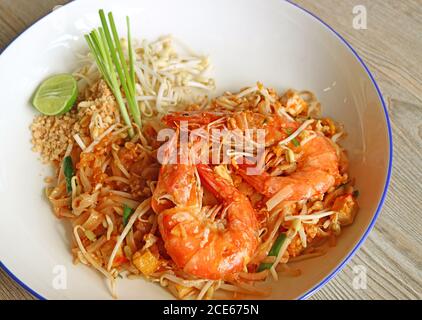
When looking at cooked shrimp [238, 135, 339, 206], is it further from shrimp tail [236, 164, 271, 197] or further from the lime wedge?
the lime wedge

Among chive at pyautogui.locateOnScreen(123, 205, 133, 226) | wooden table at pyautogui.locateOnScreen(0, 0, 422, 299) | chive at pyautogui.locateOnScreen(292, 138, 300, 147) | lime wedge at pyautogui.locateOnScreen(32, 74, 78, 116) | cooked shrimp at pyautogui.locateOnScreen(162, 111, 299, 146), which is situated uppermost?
lime wedge at pyautogui.locateOnScreen(32, 74, 78, 116)

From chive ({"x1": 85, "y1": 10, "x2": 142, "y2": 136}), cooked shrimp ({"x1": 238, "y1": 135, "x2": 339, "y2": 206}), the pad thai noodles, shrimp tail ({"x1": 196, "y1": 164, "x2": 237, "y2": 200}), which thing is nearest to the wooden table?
the pad thai noodles

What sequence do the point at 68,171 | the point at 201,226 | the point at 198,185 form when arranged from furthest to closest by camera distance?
the point at 68,171 < the point at 198,185 < the point at 201,226

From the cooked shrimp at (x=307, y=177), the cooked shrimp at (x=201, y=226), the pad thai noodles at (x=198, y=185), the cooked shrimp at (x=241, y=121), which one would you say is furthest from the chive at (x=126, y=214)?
the cooked shrimp at (x=307, y=177)

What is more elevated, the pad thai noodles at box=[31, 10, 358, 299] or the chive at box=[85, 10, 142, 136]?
the chive at box=[85, 10, 142, 136]

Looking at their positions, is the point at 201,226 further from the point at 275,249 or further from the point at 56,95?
the point at 56,95

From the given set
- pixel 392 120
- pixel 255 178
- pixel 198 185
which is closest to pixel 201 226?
pixel 198 185

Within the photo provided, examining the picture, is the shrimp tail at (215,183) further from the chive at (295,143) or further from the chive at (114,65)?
the chive at (114,65)

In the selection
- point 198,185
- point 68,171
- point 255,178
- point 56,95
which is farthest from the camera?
point 56,95

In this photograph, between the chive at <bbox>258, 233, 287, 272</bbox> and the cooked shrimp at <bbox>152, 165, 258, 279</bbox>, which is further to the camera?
the chive at <bbox>258, 233, 287, 272</bbox>
